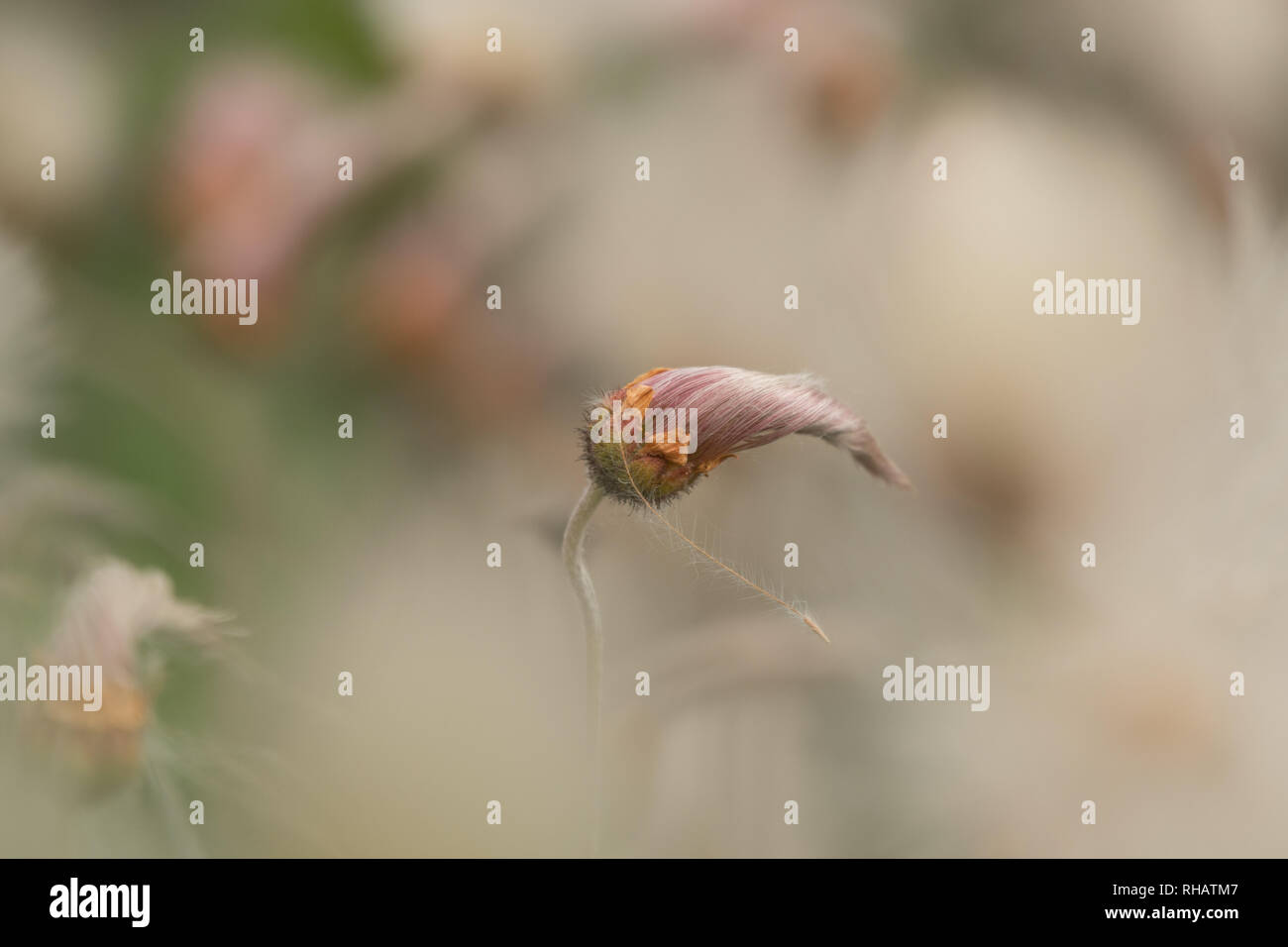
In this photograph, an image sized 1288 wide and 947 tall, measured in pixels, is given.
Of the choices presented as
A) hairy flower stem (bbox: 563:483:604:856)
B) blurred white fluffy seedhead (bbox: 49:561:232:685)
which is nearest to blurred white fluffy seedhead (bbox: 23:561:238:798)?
blurred white fluffy seedhead (bbox: 49:561:232:685)

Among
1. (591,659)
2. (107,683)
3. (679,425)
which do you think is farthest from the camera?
(591,659)

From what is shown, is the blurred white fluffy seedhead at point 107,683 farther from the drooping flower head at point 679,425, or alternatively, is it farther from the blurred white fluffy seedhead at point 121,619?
the drooping flower head at point 679,425

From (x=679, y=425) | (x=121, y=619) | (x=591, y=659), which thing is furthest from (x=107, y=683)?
(x=679, y=425)

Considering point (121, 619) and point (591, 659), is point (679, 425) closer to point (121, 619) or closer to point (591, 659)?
point (591, 659)

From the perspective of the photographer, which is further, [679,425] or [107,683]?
[107,683]

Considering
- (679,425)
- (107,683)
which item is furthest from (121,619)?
(679,425)

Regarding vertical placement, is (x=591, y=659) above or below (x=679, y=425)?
below

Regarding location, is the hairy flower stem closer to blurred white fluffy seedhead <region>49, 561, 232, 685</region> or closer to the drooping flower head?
the drooping flower head

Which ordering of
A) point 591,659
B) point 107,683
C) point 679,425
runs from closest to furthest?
1. point 679,425
2. point 107,683
3. point 591,659

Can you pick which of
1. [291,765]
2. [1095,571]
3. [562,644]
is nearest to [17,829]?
[291,765]
